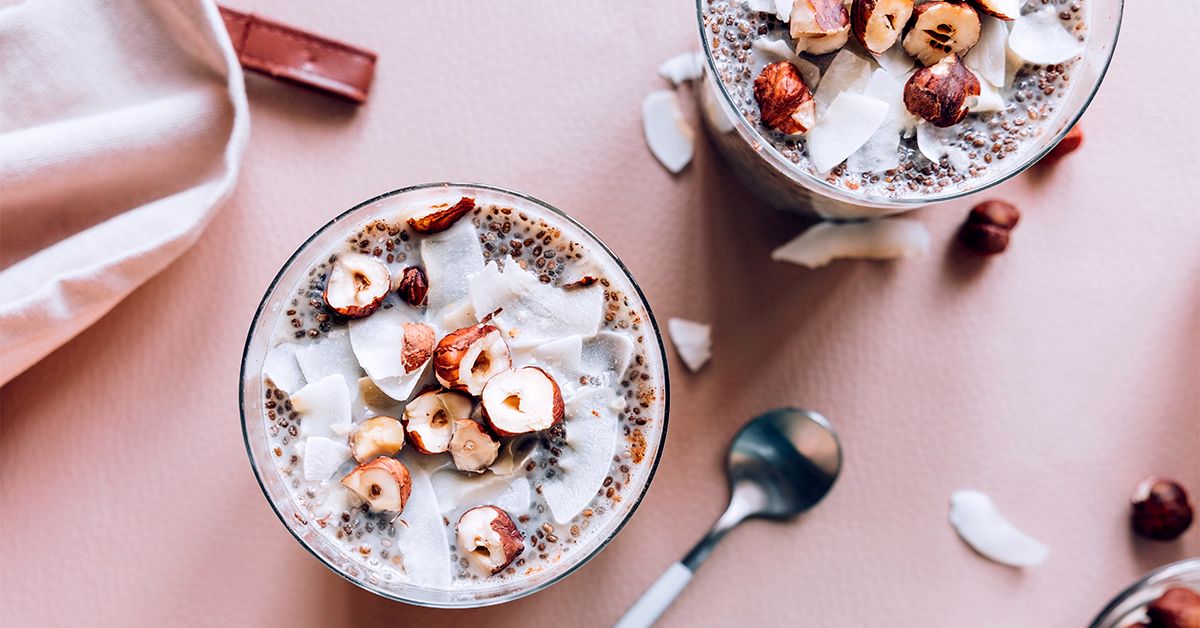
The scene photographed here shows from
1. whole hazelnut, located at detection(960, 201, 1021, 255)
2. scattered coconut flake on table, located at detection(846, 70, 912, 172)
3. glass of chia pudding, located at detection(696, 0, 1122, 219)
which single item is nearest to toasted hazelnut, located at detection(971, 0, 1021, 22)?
glass of chia pudding, located at detection(696, 0, 1122, 219)

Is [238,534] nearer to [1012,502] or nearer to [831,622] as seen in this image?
[831,622]

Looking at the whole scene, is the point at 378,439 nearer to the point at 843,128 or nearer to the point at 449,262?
the point at 449,262

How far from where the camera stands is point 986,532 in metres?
1.56

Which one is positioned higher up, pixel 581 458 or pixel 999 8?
pixel 999 8

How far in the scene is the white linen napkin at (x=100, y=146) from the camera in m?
1.43

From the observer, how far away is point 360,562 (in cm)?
125

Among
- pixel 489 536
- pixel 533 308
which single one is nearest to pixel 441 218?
pixel 533 308

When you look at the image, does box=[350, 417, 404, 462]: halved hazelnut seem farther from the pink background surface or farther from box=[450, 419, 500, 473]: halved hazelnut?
the pink background surface

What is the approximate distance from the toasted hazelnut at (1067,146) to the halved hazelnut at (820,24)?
55 centimetres

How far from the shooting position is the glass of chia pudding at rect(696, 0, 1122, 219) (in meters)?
1.21

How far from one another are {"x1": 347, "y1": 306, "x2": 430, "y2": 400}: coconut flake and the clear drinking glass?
1084 millimetres

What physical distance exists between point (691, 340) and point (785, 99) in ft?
1.53

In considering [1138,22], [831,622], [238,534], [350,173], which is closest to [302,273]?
[350,173]

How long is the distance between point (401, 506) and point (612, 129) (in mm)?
719
